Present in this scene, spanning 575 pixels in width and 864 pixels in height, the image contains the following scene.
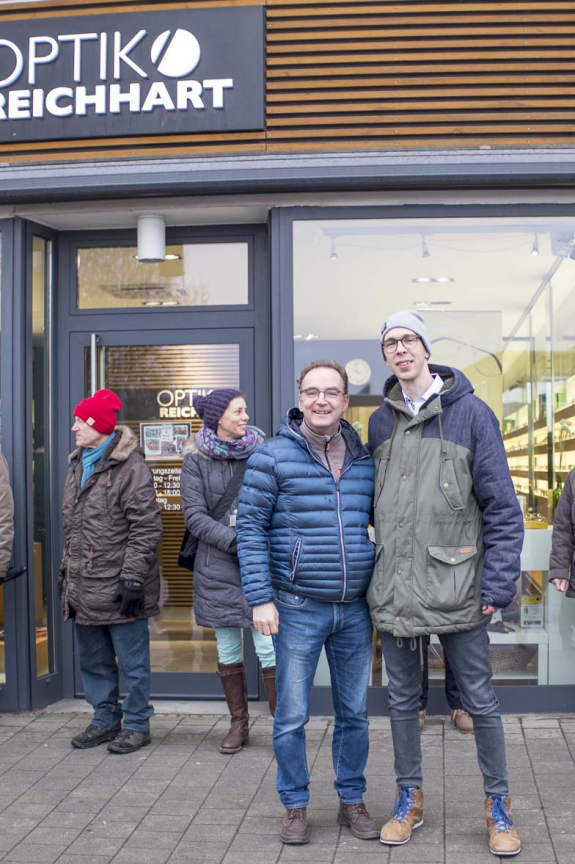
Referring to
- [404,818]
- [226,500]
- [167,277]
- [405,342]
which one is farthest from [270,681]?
[167,277]

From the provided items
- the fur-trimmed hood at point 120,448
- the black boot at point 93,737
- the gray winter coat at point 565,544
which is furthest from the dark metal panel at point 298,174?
the black boot at point 93,737

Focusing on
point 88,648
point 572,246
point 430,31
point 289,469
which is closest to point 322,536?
point 289,469

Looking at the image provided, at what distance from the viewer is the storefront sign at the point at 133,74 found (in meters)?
6.04

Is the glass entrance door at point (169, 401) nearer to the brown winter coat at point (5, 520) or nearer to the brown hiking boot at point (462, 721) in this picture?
the brown winter coat at point (5, 520)

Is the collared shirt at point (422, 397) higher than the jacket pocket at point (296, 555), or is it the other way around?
the collared shirt at point (422, 397)

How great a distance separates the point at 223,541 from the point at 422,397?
163 cm

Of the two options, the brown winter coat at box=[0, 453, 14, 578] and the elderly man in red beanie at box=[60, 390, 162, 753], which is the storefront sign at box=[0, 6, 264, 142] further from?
the brown winter coat at box=[0, 453, 14, 578]

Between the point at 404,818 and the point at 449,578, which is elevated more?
the point at 449,578

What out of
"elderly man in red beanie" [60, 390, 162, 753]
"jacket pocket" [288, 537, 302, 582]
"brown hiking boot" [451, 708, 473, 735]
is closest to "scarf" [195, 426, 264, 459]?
"elderly man in red beanie" [60, 390, 162, 753]

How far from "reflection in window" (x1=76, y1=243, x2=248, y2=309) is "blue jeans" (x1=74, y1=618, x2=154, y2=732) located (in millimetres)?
2213

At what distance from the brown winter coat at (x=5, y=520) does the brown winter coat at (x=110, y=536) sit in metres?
0.53

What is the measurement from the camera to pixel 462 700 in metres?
4.05

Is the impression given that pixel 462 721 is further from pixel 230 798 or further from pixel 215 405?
pixel 215 405

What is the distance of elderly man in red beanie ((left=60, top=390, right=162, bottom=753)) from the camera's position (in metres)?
5.36
